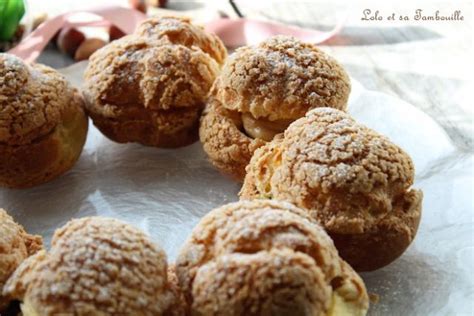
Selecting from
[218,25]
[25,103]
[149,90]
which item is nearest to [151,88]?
[149,90]

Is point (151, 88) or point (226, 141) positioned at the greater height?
point (151, 88)

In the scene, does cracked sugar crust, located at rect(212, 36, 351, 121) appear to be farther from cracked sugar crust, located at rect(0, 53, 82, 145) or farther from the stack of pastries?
cracked sugar crust, located at rect(0, 53, 82, 145)

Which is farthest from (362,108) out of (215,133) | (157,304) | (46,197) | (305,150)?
(157,304)

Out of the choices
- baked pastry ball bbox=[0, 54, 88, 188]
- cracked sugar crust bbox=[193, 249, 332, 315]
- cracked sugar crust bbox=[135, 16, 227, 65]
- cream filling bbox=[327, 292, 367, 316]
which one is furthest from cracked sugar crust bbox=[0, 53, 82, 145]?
cream filling bbox=[327, 292, 367, 316]

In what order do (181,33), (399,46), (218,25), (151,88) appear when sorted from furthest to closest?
1. (399,46)
2. (218,25)
3. (181,33)
4. (151,88)

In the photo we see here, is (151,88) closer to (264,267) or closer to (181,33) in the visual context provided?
(181,33)

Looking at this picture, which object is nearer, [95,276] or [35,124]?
[95,276]

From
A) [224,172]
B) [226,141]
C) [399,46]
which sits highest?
[226,141]

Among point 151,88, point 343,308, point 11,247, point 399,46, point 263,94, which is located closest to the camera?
point 343,308
